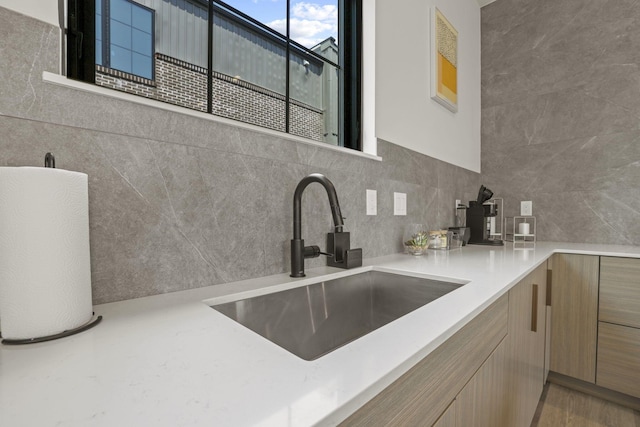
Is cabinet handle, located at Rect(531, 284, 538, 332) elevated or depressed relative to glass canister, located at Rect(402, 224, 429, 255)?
depressed

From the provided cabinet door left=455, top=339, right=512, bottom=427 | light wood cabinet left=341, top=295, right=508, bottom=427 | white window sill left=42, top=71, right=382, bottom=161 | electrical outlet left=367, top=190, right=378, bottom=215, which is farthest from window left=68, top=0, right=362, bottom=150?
cabinet door left=455, top=339, right=512, bottom=427

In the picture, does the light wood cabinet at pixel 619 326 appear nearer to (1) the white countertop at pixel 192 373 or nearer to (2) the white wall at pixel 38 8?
(1) the white countertop at pixel 192 373

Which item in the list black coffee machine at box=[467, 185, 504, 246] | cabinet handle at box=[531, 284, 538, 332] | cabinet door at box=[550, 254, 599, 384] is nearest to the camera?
cabinet handle at box=[531, 284, 538, 332]

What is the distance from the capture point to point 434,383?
0.51 meters

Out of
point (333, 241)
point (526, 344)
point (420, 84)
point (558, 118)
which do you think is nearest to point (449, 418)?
A: point (333, 241)

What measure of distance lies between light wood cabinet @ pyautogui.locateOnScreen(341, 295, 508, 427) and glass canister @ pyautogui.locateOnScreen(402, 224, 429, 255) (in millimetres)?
690

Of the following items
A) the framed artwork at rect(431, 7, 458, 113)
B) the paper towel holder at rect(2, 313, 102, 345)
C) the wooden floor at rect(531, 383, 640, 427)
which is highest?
the framed artwork at rect(431, 7, 458, 113)

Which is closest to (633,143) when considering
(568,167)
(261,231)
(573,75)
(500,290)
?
(568,167)

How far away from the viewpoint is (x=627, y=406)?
1.63 metres

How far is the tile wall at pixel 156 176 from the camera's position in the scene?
587mm

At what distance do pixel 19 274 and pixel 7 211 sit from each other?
94mm

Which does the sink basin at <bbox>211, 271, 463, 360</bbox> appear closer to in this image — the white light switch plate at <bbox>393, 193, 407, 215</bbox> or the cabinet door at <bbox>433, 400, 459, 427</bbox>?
the cabinet door at <bbox>433, 400, 459, 427</bbox>

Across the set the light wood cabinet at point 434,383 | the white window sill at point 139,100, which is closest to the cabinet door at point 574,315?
the light wood cabinet at point 434,383

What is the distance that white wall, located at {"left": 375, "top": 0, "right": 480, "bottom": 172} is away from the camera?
1555 mm
